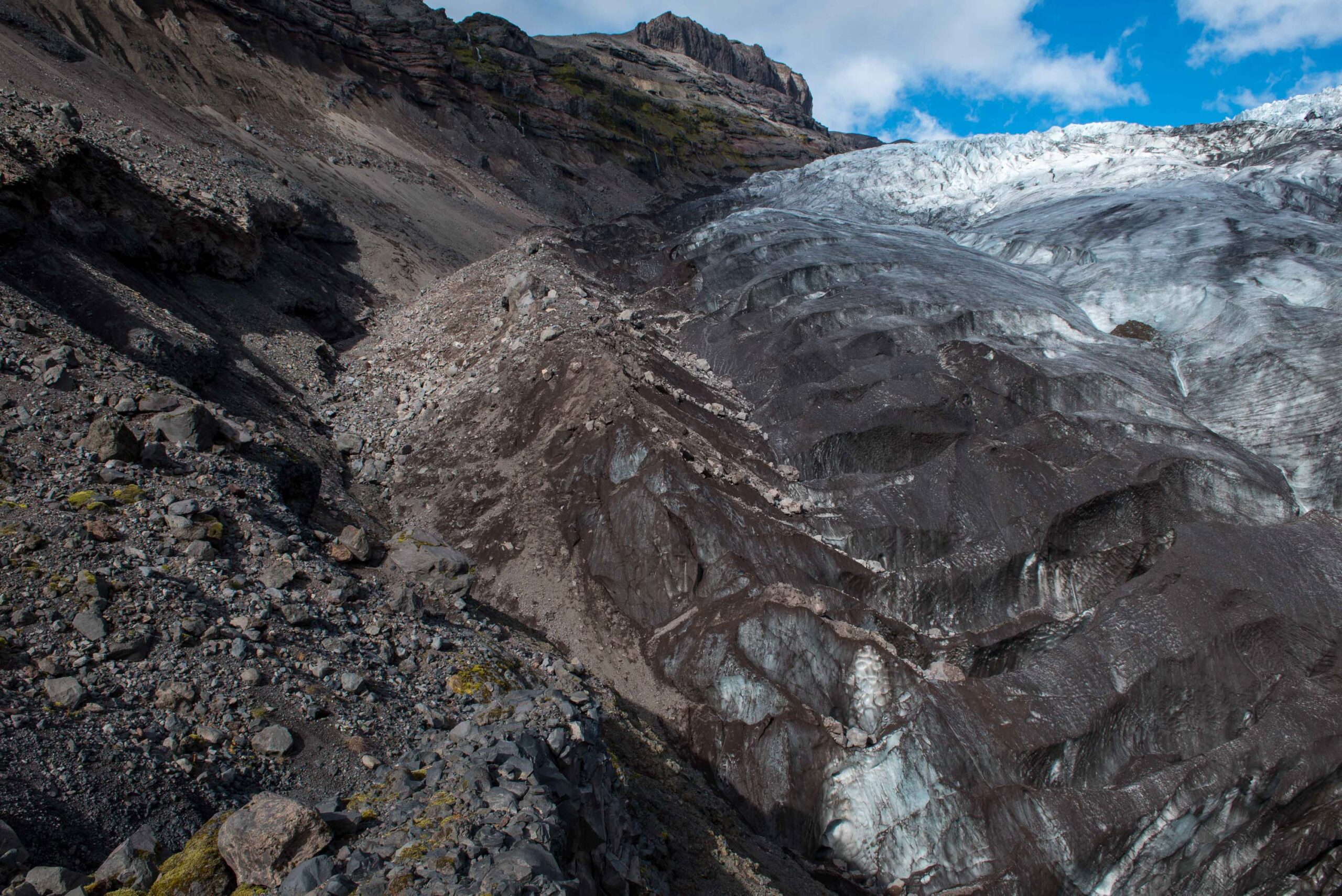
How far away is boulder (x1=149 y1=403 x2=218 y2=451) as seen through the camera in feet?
35.4

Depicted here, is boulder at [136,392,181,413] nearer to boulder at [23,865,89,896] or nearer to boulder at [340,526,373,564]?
boulder at [340,526,373,564]

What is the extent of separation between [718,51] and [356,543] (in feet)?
478

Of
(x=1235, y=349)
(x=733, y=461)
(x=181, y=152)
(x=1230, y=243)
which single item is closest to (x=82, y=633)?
(x=733, y=461)

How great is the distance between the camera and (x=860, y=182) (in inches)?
2060

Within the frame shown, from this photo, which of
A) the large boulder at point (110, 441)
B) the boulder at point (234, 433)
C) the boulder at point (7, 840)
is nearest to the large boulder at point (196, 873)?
the boulder at point (7, 840)

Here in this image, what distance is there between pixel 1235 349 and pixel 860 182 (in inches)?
1239

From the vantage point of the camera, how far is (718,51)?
137625 mm

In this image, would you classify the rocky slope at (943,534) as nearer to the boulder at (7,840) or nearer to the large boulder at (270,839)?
the large boulder at (270,839)

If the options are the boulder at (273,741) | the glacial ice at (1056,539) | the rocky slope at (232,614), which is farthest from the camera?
the glacial ice at (1056,539)

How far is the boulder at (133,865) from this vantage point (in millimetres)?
5035

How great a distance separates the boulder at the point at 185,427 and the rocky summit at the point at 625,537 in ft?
0.28

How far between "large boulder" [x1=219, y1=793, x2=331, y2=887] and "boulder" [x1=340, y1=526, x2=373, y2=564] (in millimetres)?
5622

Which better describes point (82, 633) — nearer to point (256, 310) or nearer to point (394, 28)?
point (256, 310)

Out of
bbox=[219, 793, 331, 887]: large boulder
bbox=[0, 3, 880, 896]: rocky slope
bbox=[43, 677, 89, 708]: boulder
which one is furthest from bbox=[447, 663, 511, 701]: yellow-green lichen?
bbox=[43, 677, 89, 708]: boulder
